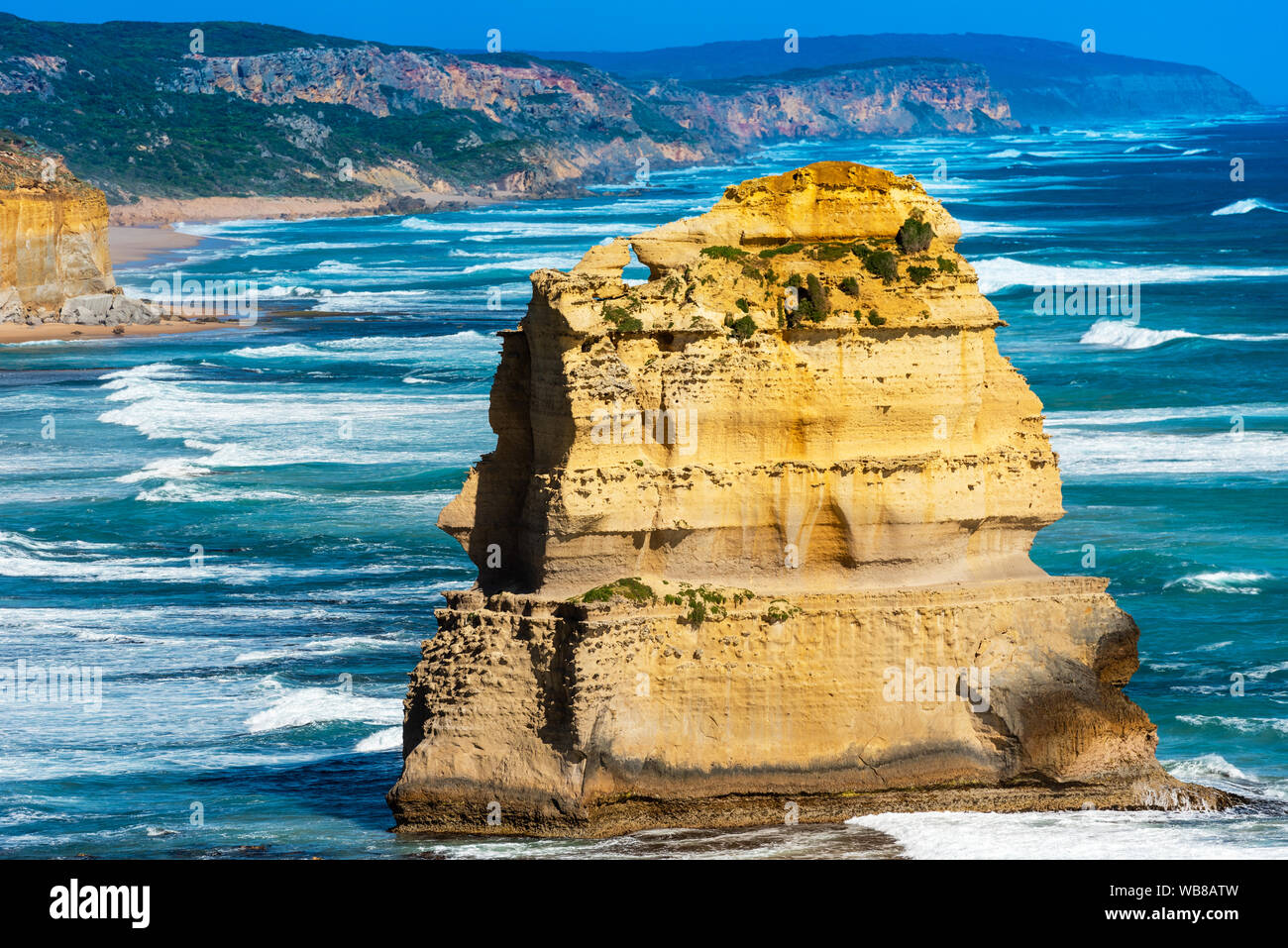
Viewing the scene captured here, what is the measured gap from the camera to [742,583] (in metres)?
19.3

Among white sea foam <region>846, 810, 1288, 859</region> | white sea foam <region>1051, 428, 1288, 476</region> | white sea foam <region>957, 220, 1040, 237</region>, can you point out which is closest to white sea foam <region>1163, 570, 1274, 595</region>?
white sea foam <region>1051, 428, 1288, 476</region>

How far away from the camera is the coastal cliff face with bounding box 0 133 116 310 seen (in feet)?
242

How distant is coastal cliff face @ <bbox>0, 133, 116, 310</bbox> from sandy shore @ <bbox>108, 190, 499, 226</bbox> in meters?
64.8

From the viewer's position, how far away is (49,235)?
76000mm

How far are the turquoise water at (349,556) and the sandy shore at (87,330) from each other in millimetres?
1867

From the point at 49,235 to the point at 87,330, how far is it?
391 cm

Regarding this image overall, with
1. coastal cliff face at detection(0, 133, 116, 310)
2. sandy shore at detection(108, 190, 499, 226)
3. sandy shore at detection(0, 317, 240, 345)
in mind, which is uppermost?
sandy shore at detection(108, 190, 499, 226)

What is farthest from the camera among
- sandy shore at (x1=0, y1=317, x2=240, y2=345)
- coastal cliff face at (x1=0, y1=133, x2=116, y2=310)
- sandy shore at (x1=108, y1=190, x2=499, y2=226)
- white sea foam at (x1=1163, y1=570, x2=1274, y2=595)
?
sandy shore at (x1=108, y1=190, x2=499, y2=226)

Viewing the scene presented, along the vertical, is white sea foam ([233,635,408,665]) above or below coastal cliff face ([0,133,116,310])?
below

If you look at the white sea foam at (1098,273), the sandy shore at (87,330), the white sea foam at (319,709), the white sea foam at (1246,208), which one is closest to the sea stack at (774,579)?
the white sea foam at (319,709)

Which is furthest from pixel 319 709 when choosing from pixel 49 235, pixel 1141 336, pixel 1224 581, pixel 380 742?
pixel 49 235

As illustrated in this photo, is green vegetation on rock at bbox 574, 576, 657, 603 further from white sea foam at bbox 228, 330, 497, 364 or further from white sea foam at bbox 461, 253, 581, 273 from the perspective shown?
white sea foam at bbox 461, 253, 581, 273
